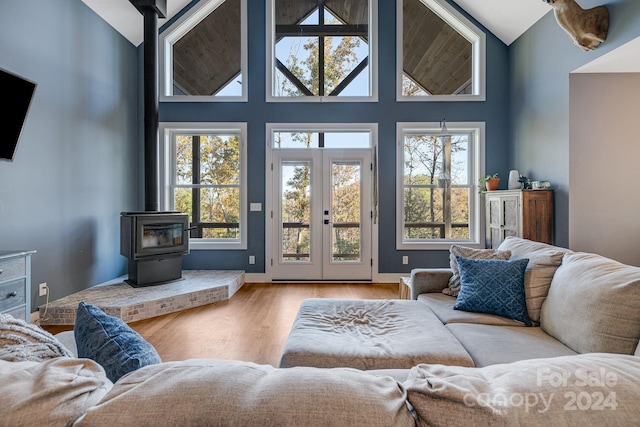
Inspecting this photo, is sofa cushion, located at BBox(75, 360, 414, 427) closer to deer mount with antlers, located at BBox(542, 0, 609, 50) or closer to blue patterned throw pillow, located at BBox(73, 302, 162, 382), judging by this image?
blue patterned throw pillow, located at BBox(73, 302, 162, 382)

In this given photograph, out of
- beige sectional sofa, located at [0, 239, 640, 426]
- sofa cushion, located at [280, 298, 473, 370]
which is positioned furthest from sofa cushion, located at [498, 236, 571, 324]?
beige sectional sofa, located at [0, 239, 640, 426]

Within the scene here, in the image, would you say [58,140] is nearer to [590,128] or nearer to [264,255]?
[264,255]

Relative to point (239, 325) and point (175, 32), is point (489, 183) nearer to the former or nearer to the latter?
point (239, 325)

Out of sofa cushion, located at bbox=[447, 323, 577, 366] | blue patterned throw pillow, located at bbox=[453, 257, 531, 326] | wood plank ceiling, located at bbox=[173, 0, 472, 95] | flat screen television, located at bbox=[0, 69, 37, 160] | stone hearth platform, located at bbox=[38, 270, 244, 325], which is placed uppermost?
wood plank ceiling, located at bbox=[173, 0, 472, 95]

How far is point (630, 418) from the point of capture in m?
0.54

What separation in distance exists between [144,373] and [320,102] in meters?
4.66

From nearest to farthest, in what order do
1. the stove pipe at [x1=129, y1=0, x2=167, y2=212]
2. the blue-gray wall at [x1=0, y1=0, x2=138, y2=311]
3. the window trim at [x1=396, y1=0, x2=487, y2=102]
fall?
1. the blue-gray wall at [x1=0, y1=0, x2=138, y2=311]
2. the stove pipe at [x1=129, y1=0, x2=167, y2=212]
3. the window trim at [x1=396, y1=0, x2=487, y2=102]

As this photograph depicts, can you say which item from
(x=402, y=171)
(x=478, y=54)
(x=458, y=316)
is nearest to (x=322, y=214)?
(x=402, y=171)

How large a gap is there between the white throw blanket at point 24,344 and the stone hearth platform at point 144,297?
8.64 feet

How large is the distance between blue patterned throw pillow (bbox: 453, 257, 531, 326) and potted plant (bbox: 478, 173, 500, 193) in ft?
8.83

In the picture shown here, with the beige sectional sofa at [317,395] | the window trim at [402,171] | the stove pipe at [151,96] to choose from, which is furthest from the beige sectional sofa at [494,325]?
the stove pipe at [151,96]

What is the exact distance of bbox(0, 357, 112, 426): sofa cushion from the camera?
1.65ft

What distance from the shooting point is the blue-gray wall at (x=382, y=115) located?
484cm

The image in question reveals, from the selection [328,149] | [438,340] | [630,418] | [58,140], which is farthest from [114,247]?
[630,418]
